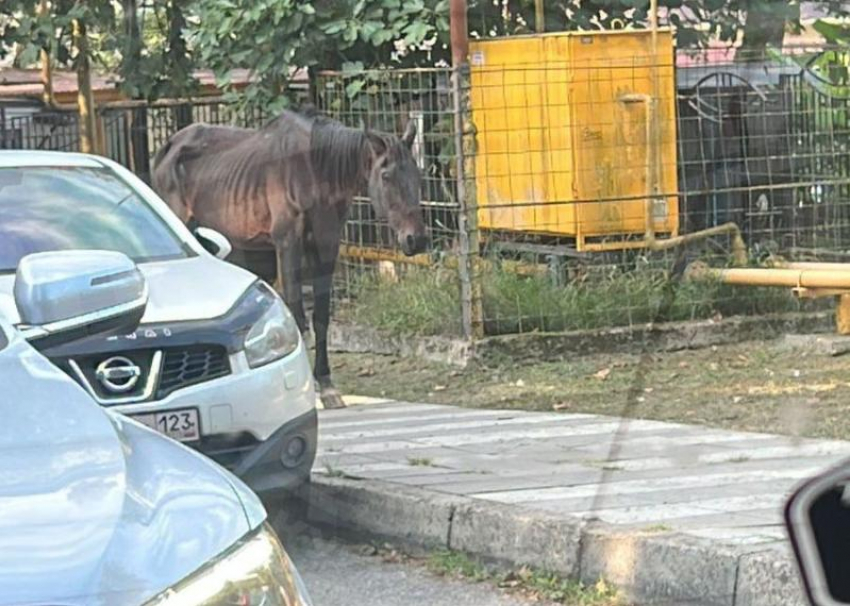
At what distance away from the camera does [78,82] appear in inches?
570

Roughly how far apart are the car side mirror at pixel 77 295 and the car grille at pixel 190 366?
204cm

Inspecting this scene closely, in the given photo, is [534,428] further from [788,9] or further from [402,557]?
[788,9]

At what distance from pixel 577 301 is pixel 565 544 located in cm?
546

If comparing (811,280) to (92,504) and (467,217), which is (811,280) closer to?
(467,217)

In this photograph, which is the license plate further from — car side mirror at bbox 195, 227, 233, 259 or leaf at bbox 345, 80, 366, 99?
leaf at bbox 345, 80, 366, 99

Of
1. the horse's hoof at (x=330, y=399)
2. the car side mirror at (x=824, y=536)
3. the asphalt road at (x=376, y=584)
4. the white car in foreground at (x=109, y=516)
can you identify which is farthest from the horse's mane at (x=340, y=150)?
the car side mirror at (x=824, y=536)

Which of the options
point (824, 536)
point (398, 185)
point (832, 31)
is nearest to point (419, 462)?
point (398, 185)

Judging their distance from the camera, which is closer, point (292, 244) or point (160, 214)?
point (160, 214)

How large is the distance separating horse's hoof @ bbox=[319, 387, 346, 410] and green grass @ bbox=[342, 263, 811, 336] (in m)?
1.44

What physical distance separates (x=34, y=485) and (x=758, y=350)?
8.52m

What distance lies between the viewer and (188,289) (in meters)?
6.68

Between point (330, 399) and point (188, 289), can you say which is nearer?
point (188, 289)

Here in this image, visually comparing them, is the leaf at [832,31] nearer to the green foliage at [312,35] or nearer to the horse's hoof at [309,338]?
the green foliage at [312,35]

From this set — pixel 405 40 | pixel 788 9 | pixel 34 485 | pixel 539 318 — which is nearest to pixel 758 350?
pixel 539 318
